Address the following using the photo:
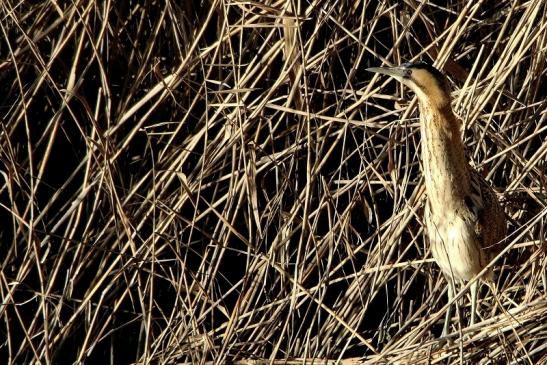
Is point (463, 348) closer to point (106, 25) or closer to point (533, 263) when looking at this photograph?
point (533, 263)

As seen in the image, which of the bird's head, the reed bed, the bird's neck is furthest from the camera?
the reed bed

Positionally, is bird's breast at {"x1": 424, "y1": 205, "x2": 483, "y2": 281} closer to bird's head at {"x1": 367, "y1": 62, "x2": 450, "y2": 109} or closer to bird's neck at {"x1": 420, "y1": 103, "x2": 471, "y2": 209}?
bird's neck at {"x1": 420, "y1": 103, "x2": 471, "y2": 209}

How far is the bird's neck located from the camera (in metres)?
2.66

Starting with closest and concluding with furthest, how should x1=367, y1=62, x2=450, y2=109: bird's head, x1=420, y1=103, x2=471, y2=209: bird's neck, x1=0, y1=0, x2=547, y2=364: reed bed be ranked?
x1=367, y1=62, x2=450, y2=109: bird's head
x1=420, y1=103, x2=471, y2=209: bird's neck
x1=0, y1=0, x2=547, y2=364: reed bed

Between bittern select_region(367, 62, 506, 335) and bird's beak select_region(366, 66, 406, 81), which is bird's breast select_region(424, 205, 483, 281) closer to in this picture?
bittern select_region(367, 62, 506, 335)

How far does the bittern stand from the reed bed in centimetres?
8

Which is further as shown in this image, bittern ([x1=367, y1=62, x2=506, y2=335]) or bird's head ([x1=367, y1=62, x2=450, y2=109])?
bittern ([x1=367, y1=62, x2=506, y2=335])

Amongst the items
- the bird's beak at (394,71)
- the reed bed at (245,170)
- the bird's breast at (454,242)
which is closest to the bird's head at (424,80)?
the bird's beak at (394,71)

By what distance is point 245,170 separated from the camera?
272 centimetres

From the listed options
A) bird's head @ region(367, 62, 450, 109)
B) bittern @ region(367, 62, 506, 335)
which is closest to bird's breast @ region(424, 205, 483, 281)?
bittern @ region(367, 62, 506, 335)

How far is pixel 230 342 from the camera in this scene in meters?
2.90

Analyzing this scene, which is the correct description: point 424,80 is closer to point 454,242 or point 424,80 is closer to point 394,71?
point 394,71

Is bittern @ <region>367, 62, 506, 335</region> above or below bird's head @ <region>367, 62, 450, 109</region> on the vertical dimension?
below

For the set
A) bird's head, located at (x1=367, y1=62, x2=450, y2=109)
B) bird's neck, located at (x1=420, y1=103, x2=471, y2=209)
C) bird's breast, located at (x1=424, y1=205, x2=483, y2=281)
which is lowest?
bird's breast, located at (x1=424, y1=205, x2=483, y2=281)
